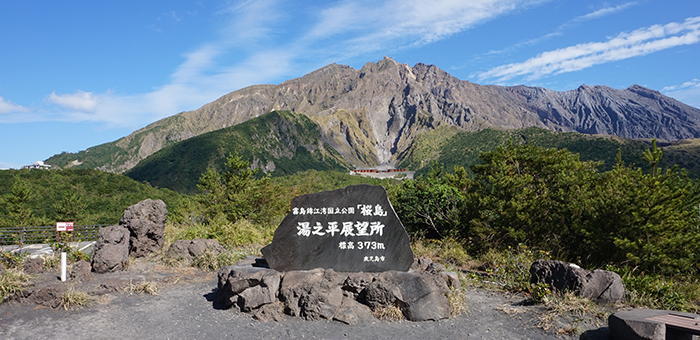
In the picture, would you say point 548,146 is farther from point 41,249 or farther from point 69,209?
point 41,249

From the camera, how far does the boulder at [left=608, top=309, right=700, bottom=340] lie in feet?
15.8

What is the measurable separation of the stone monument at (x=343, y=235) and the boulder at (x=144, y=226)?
532cm

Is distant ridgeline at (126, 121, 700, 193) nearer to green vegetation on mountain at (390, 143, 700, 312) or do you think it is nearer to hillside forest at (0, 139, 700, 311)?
hillside forest at (0, 139, 700, 311)

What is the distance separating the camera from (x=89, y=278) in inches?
330

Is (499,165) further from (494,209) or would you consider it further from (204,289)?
(204,289)

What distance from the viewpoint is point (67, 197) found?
138 feet

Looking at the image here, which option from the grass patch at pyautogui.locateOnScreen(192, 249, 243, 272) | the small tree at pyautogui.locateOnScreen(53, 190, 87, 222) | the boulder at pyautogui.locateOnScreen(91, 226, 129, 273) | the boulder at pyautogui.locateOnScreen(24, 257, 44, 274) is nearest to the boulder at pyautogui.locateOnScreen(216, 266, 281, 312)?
the grass patch at pyautogui.locateOnScreen(192, 249, 243, 272)

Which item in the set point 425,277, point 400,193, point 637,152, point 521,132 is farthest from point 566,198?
point 521,132

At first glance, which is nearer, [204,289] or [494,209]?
[204,289]

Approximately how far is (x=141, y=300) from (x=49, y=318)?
140 cm

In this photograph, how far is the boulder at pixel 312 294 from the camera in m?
6.45

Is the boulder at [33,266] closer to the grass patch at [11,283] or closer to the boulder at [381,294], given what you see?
the grass patch at [11,283]

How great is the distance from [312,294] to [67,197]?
154 ft

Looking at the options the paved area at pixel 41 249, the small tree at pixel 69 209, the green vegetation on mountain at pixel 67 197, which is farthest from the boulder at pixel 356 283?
the small tree at pixel 69 209
